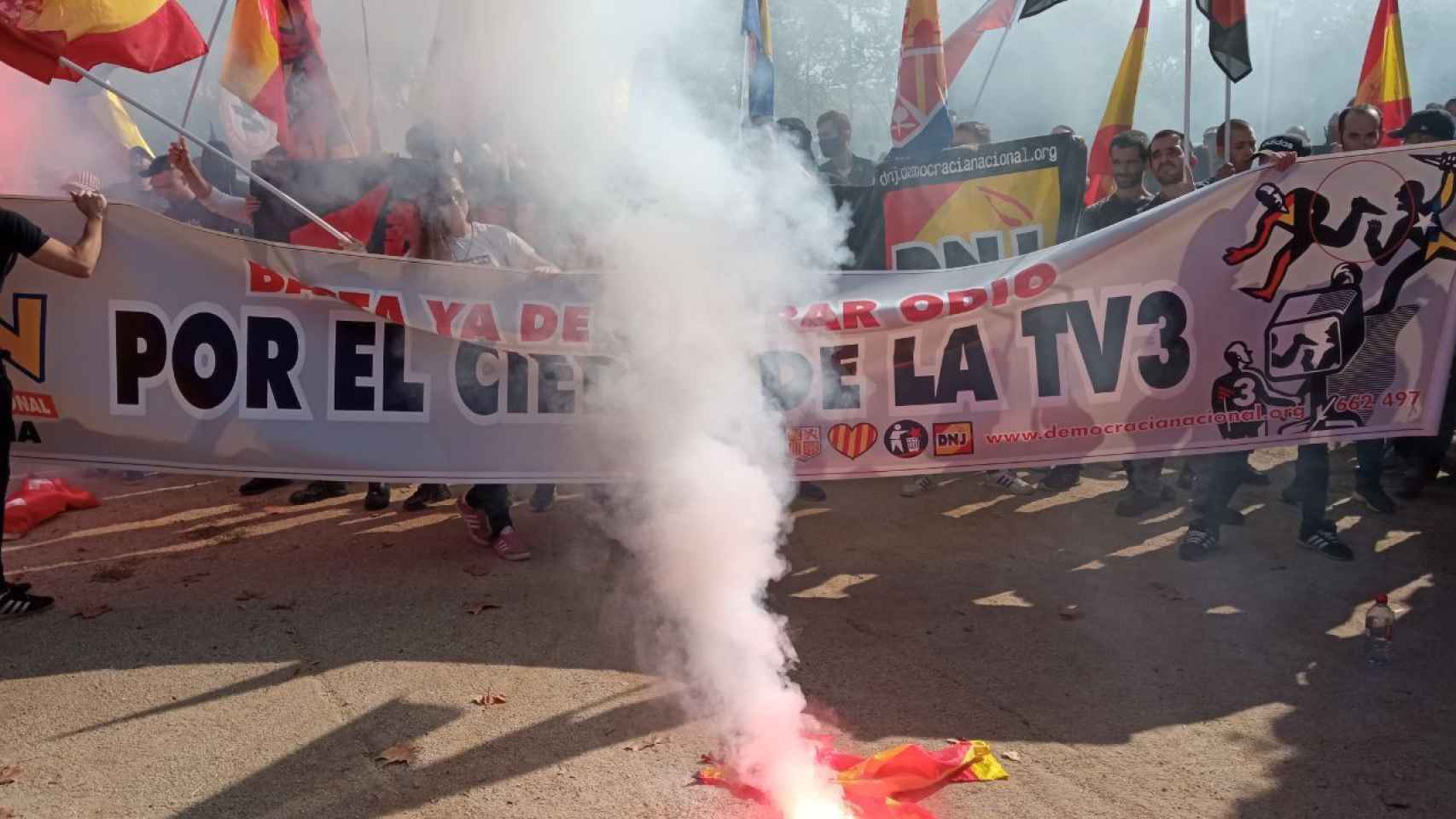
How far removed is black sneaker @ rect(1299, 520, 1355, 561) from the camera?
16.6 feet

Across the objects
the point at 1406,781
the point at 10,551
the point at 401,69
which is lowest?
the point at 1406,781

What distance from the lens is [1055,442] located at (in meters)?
4.75

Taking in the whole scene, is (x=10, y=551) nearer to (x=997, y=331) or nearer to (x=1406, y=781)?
(x=997, y=331)

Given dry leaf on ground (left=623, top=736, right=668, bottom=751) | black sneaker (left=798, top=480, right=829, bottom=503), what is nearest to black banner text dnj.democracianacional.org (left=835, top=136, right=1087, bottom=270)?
black sneaker (left=798, top=480, right=829, bottom=503)

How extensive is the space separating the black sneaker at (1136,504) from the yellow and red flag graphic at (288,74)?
5234 millimetres

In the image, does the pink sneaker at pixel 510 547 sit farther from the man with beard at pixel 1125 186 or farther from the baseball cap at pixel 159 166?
the baseball cap at pixel 159 166

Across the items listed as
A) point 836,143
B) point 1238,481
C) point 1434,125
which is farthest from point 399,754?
point 836,143

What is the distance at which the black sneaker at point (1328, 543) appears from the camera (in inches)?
199

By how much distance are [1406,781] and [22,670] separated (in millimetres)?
4735

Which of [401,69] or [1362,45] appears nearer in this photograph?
[401,69]

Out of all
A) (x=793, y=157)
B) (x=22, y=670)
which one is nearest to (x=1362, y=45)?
(x=793, y=157)

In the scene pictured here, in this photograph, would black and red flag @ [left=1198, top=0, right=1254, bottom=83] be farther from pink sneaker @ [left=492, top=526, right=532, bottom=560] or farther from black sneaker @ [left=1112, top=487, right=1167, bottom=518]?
pink sneaker @ [left=492, top=526, right=532, bottom=560]

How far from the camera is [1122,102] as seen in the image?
8.70 m

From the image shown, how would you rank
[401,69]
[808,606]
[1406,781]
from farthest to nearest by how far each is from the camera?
[401,69] < [808,606] < [1406,781]
